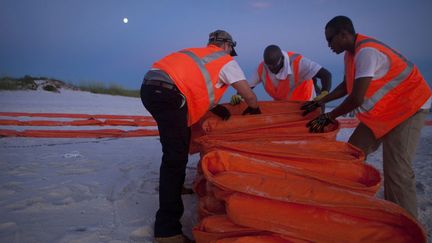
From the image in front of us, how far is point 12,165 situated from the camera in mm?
4160

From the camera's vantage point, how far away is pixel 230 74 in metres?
2.58

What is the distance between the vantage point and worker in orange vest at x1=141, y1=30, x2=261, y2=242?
2395 millimetres

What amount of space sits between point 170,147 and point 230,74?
2.44ft

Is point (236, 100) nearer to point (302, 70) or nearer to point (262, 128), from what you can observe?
point (262, 128)

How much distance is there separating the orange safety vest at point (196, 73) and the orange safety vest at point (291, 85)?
193cm

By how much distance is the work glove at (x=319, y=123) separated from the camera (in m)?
2.70

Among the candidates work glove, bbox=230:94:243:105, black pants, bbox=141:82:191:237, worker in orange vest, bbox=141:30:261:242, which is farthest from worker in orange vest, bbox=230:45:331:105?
black pants, bbox=141:82:191:237

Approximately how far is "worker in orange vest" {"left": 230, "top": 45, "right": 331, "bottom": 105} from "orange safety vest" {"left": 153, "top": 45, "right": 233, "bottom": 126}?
67.1 inches

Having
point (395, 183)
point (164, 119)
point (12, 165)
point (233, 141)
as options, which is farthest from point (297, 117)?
point (12, 165)

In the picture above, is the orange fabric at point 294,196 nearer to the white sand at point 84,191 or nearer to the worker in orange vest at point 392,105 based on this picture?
the worker in orange vest at point 392,105

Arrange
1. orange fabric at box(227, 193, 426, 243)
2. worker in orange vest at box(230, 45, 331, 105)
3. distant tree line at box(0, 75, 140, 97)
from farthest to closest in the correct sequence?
distant tree line at box(0, 75, 140, 97)
worker in orange vest at box(230, 45, 331, 105)
orange fabric at box(227, 193, 426, 243)

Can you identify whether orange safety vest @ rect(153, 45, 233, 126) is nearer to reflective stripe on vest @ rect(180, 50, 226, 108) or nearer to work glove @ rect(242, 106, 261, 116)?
reflective stripe on vest @ rect(180, 50, 226, 108)

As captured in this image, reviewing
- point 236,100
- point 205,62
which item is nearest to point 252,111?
point 236,100

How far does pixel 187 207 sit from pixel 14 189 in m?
1.75
